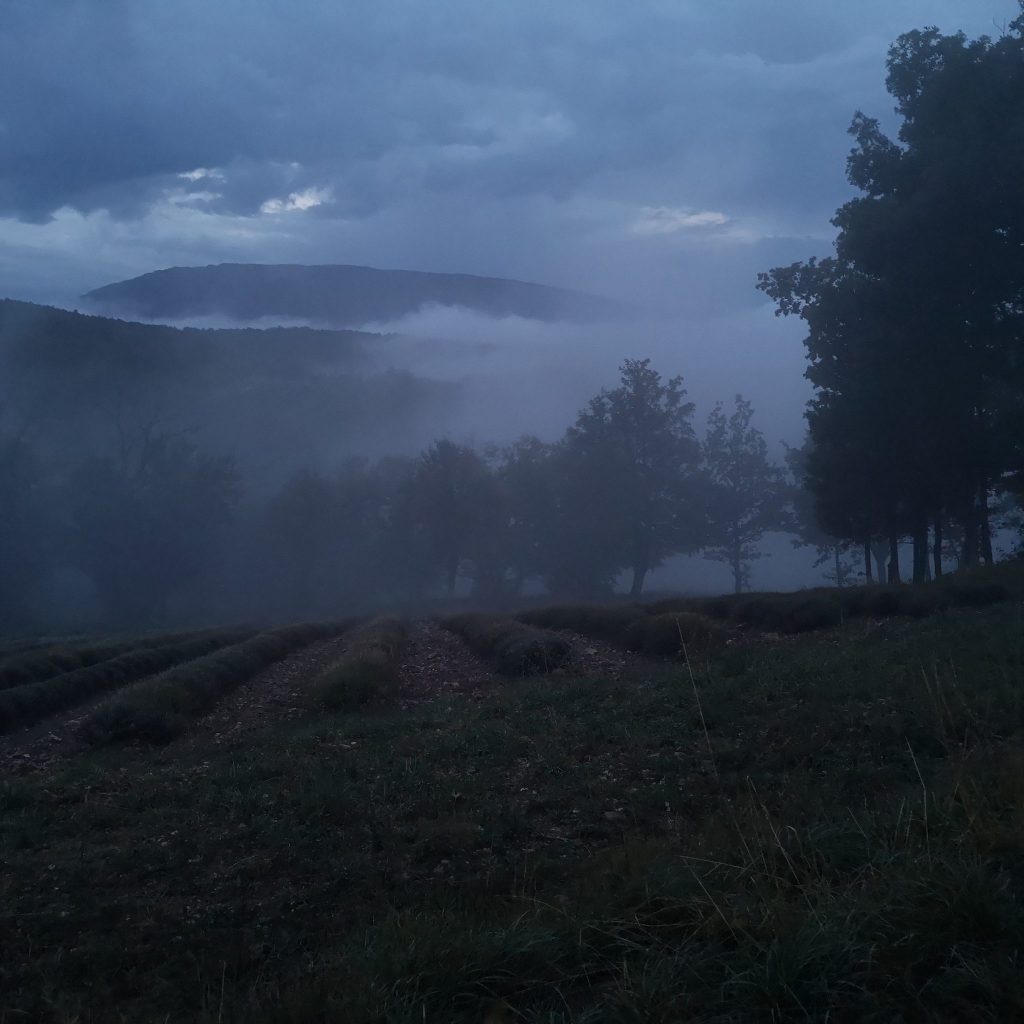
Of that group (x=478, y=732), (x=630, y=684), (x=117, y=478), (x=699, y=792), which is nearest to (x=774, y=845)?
(x=699, y=792)

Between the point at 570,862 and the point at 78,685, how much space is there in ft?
55.3

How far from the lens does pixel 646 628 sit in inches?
808

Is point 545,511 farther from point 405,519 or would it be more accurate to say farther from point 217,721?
point 217,721

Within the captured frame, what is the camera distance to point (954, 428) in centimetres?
2612

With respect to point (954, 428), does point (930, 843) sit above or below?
below

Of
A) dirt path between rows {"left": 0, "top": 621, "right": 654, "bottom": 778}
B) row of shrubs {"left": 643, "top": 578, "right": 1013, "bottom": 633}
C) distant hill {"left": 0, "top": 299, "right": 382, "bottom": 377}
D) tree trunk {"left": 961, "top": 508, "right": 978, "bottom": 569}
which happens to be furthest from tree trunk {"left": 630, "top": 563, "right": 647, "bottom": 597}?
distant hill {"left": 0, "top": 299, "right": 382, "bottom": 377}

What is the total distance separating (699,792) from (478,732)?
12.7ft

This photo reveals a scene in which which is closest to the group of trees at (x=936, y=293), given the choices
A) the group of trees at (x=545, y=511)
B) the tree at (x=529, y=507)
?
the group of trees at (x=545, y=511)

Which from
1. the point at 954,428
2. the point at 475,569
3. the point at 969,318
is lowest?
the point at 475,569

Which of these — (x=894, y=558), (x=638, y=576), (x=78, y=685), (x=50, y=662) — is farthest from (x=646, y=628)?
(x=638, y=576)

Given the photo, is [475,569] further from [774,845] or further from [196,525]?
[774,845]

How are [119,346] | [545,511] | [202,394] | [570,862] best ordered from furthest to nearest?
1. [202,394]
2. [119,346]
3. [545,511]
4. [570,862]

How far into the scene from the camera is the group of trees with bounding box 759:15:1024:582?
24.9 metres

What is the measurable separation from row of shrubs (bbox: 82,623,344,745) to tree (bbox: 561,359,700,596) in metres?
41.5
